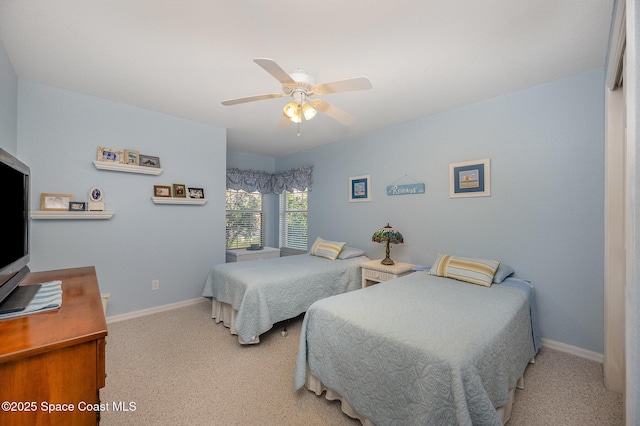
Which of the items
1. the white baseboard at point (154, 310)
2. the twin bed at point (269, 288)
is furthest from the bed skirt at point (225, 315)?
the white baseboard at point (154, 310)

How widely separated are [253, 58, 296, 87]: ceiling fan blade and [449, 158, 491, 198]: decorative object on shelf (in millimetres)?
2112

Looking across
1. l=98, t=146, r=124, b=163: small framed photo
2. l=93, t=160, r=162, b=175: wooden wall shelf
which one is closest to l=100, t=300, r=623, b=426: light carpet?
l=93, t=160, r=162, b=175: wooden wall shelf

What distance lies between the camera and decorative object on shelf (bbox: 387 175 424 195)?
3.36 m

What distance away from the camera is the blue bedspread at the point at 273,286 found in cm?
250

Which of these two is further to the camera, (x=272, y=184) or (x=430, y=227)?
(x=272, y=184)

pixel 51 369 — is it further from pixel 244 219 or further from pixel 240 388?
pixel 244 219

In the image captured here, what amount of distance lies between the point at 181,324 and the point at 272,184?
3.15m

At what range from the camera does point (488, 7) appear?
5.14 ft

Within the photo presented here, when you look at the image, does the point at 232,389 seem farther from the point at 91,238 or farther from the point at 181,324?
the point at 91,238

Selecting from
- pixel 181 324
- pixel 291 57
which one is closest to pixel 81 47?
pixel 291 57

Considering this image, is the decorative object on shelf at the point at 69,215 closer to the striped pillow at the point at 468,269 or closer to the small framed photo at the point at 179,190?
the small framed photo at the point at 179,190

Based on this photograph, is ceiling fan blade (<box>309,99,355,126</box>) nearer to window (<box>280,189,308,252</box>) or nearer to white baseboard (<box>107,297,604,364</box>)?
white baseboard (<box>107,297,604,364</box>)

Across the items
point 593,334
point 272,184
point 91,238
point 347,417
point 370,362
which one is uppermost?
point 272,184

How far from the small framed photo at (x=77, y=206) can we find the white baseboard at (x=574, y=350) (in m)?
4.66
